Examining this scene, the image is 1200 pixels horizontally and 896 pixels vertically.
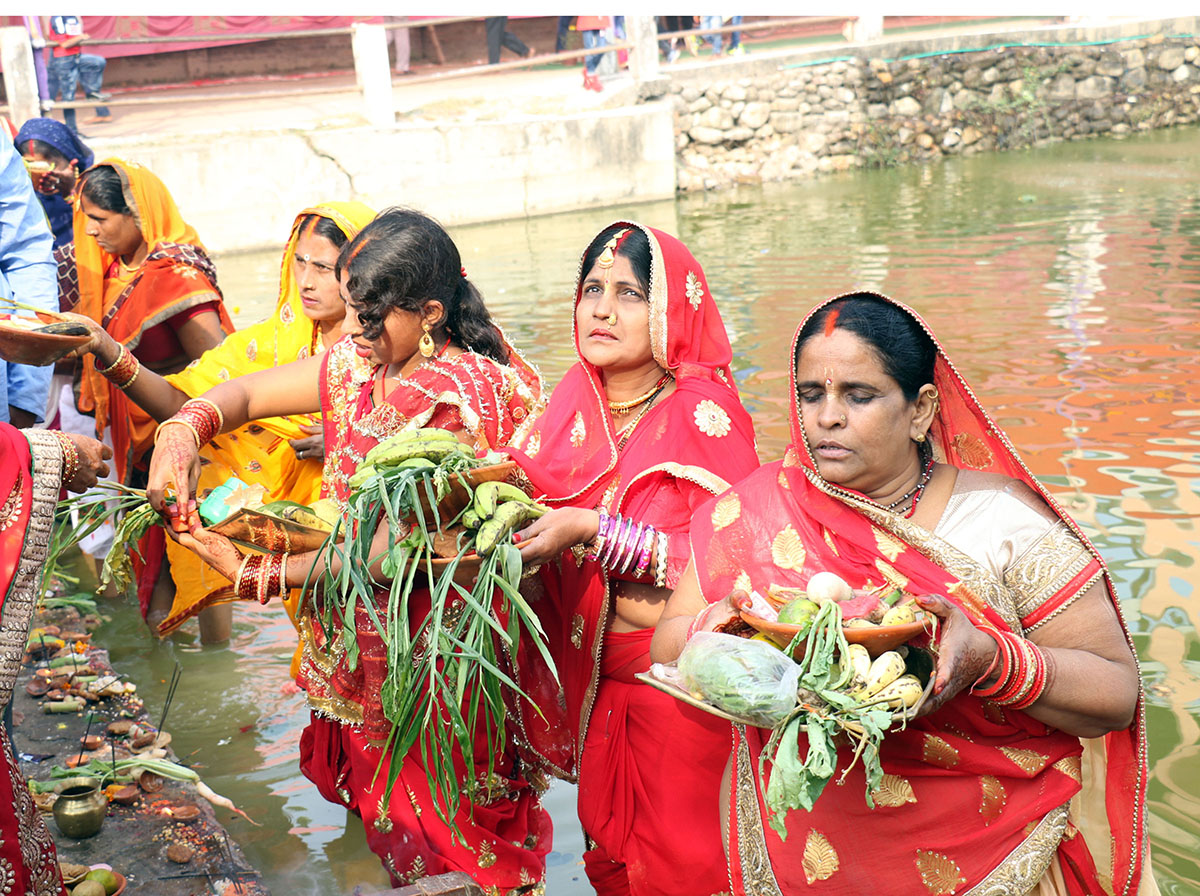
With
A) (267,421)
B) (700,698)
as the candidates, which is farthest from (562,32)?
(700,698)

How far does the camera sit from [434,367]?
3.37 metres

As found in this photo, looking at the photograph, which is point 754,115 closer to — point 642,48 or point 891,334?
point 642,48

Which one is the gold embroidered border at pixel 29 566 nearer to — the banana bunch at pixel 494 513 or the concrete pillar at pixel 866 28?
the banana bunch at pixel 494 513

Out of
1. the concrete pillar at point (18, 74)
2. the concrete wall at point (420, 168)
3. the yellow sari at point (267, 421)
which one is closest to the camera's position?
the yellow sari at point (267, 421)

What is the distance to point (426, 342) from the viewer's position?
11.1ft

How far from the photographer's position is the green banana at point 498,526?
2713mm

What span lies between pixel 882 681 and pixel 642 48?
17219 millimetres

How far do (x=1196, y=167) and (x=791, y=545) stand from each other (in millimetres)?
16667

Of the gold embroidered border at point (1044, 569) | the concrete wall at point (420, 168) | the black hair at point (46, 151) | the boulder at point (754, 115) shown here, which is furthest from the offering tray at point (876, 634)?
the boulder at point (754, 115)

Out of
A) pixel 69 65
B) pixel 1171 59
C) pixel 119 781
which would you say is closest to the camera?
pixel 119 781

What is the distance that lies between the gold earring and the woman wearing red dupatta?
1.29 feet

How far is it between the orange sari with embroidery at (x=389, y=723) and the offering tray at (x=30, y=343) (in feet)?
2.49

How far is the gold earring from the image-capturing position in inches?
134
